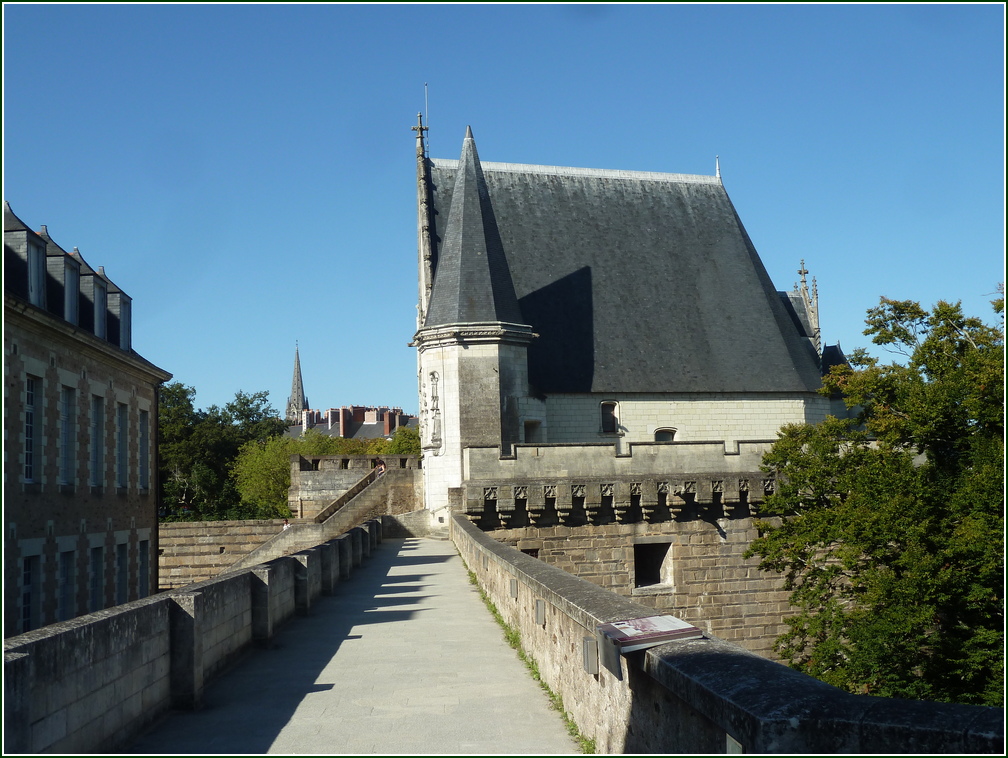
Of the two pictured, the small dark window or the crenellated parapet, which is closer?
the crenellated parapet

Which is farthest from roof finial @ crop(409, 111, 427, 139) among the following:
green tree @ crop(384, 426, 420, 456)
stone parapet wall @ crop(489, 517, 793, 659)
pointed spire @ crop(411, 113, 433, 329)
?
green tree @ crop(384, 426, 420, 456)

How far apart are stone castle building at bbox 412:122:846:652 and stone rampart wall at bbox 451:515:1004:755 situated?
14.8 meters

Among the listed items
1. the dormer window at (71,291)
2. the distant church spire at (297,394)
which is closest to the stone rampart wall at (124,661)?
the dormer window at (71,291)

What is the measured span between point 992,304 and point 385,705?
18641 mm

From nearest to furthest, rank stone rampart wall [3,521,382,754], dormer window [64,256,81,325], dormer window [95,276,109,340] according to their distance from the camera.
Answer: stone rampart wall [3,521,382,754], dormer window [64,256,81,325], dormer window [95,276,109,340]

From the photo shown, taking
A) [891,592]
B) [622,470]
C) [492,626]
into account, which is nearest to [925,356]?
[891,592]

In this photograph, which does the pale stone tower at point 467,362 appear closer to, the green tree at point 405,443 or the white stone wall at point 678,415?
the white stone wall at point 678,415

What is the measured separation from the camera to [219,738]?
607 cm

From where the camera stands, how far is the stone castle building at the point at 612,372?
21922mm

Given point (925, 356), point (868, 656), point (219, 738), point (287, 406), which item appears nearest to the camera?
point (219, 738)

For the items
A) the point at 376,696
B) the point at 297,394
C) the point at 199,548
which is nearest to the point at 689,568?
the point at 376,696

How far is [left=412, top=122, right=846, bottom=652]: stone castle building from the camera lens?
2192 cm

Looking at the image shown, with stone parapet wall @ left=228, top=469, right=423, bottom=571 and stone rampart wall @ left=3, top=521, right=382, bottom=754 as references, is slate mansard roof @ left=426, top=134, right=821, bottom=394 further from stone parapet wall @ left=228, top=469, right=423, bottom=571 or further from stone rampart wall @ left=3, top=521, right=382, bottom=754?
stone rampart wall @ left=3, top=521, right=382, bottom=754

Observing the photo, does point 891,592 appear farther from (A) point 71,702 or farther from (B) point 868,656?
(A) point 71,702
